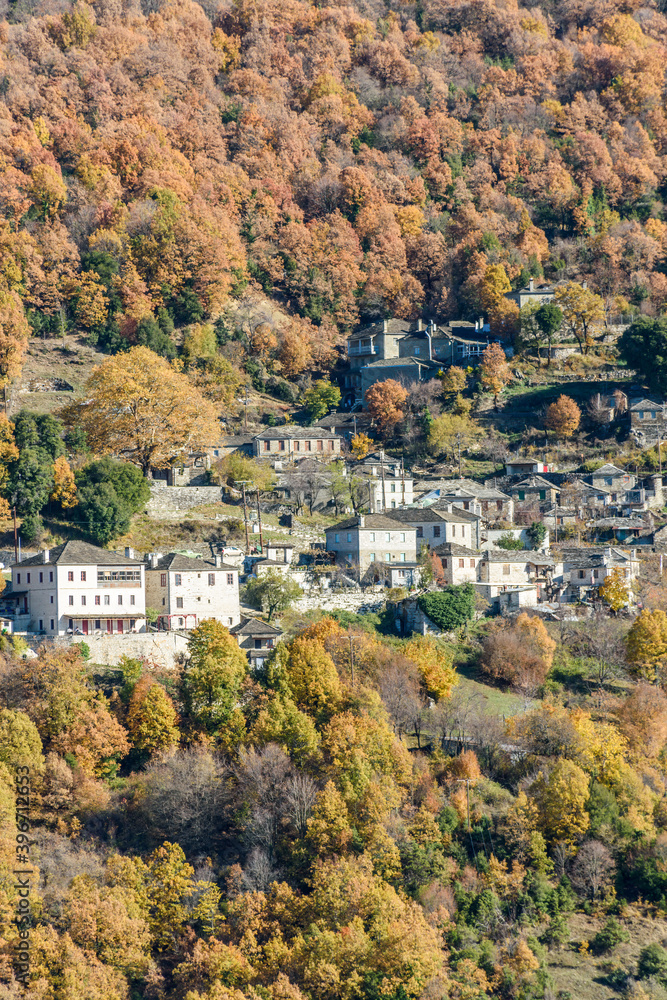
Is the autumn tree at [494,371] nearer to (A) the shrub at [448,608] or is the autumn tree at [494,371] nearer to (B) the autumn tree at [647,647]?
(A) the shrub at [448,608]

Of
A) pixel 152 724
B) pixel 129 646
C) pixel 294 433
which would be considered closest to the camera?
pixel 152 724

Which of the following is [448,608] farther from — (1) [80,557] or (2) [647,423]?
(2) [647,423]

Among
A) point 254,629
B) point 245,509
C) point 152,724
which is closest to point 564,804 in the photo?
point 254,629

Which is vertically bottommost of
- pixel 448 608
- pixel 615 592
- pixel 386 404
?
pixel 448 608

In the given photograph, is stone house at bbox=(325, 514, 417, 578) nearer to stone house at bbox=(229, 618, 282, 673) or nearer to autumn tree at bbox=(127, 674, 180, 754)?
stone house at bbox=(229, 618, 282, 673)

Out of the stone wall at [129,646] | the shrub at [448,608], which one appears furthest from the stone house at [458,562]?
the stone wall at [129,646]

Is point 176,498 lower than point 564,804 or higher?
higher
